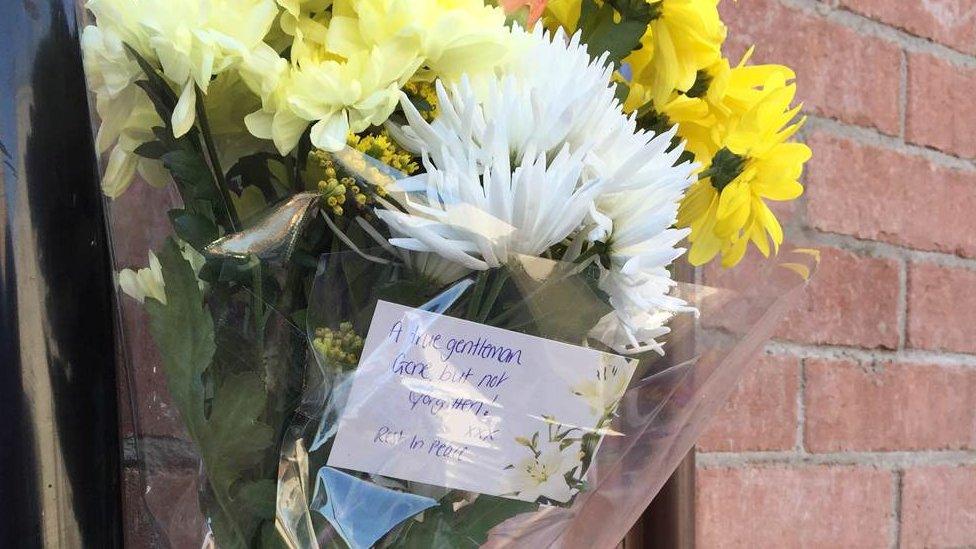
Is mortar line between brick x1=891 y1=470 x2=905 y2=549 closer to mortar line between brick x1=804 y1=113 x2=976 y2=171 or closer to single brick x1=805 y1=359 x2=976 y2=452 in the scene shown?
single brick x1=805 y1=359 x2=976 y2=452

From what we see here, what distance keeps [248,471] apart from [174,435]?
0.04 m

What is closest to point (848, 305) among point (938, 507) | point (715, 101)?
point (938, 507)

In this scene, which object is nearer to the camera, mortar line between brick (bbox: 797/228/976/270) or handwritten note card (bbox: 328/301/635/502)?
handwritten note card (bbox: 328/301/635/502)

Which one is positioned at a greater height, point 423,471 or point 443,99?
point 443,99

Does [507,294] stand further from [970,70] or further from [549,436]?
[970,70]

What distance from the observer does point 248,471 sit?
31 centimetres

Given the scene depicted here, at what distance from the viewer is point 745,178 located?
346 millimetres

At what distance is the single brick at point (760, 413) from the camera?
72cm

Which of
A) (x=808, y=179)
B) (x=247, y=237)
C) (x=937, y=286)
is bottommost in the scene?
(x=937, y=286)

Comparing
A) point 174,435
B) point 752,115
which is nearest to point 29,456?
point 174,435

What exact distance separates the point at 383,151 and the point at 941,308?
782 millimetres

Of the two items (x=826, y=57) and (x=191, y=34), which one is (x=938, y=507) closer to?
(x=826, y=57)

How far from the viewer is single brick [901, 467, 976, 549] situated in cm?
87

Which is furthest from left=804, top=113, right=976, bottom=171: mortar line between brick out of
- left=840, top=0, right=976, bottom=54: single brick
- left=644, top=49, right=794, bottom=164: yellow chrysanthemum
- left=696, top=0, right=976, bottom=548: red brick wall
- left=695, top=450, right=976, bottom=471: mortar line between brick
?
left=644, top=49, right=794, bottom=164: yellow chrysanthemum
